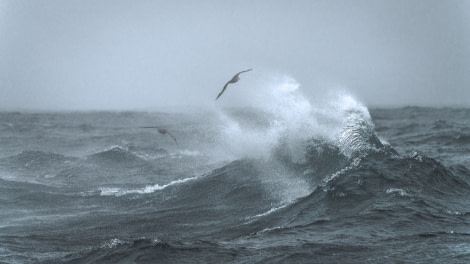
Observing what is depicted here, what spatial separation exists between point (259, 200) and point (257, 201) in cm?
12

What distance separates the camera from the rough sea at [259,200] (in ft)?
42.2

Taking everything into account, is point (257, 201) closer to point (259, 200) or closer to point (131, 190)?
point (259, 200)

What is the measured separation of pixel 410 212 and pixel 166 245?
636 cm

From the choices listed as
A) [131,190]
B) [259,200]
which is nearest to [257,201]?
[259,200]

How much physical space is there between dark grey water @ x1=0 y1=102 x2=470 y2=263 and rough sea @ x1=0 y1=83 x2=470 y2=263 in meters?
0.05

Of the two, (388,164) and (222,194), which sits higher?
(388,164)

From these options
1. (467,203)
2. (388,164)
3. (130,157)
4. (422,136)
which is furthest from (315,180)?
(422,136)

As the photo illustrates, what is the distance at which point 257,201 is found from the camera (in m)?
18.1

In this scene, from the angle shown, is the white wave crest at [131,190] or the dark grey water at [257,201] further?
the white wave crest at [131,190]

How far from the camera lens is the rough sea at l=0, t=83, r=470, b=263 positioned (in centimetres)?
1285

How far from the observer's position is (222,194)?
19797 millimetres

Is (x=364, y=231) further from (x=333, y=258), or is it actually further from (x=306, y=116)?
(x=306, y=116)

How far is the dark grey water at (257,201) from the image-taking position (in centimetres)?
1284

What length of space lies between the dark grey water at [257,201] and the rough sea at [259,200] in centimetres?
5
